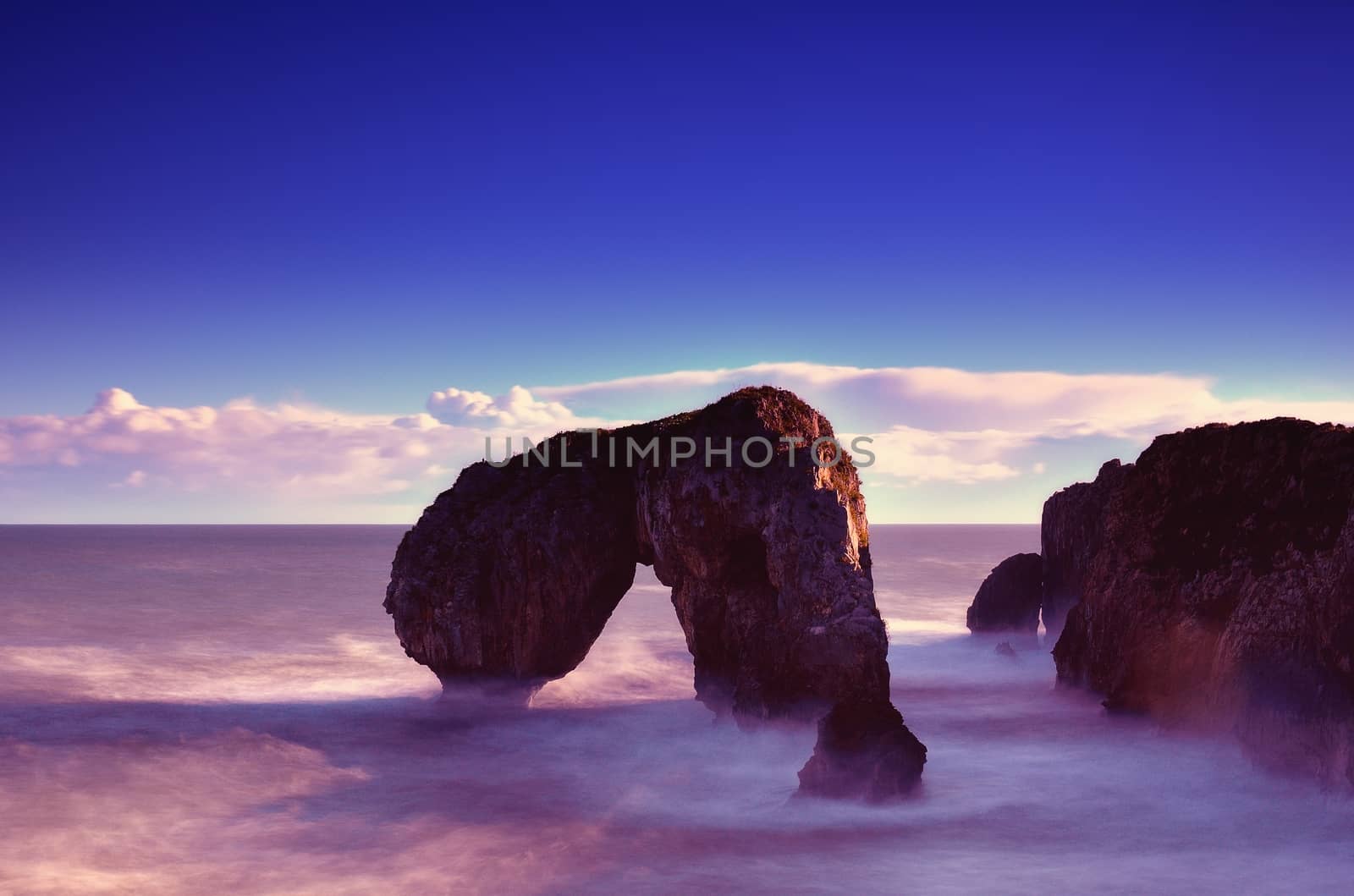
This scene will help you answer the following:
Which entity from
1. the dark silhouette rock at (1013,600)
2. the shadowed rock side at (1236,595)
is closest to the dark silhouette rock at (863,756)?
the shadowed rock side at (1236,595)

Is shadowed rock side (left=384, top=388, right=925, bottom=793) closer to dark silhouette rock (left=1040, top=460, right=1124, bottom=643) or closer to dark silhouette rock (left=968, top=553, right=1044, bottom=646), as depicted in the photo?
dark silhouette rock (left=1040, top=460, right=1124, bottom=643)

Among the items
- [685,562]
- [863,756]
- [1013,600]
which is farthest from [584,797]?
[1013,600]

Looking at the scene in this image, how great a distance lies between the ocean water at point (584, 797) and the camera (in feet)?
60.0

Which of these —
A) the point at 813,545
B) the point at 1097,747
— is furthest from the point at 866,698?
the point at 1097,747

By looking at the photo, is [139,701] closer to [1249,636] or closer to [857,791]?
[857,791]

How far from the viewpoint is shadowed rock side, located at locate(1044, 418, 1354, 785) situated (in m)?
22.6

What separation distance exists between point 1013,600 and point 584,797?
33700 mm

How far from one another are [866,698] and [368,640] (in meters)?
32.1

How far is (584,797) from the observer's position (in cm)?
2312

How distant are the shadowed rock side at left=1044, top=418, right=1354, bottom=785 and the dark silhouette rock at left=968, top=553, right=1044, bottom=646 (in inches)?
595

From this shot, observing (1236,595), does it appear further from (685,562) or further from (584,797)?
(584,797)

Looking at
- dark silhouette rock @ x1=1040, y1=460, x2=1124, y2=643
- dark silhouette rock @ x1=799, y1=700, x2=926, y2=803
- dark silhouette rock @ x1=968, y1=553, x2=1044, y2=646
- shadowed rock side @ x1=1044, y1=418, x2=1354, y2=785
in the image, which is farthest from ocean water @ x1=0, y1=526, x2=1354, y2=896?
dark silhouette rock @ x1=968, y1=553, x2=1044, y2=646

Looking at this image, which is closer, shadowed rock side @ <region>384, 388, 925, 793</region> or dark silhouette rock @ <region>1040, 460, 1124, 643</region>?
shadowed rock side @ <region>384, 388, 925, 793</region>

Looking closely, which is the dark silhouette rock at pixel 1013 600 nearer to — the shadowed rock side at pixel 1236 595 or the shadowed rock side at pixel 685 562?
the shadowed rock side at pixel 1236 595
